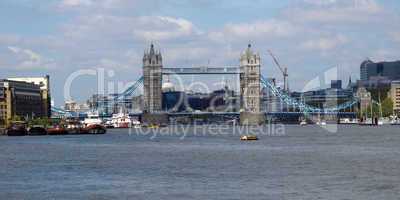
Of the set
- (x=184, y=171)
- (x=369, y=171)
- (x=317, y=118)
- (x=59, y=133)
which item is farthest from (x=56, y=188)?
(x=317, y=118)

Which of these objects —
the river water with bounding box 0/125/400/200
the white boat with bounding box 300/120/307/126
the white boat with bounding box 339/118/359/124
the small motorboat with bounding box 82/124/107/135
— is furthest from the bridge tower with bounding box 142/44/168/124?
the river water with bounding box 0/125/400/200

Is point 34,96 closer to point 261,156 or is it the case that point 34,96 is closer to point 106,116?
point 106,116

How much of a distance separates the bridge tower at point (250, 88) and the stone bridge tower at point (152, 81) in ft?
53.2

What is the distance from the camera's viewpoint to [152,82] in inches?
7456

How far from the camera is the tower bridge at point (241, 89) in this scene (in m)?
170

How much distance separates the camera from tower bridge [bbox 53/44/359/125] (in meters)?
170

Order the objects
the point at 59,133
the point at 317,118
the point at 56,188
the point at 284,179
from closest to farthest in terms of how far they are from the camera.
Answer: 1. the point at 56,188
2. the point at 284,179
3. the point at 59,133
4. the point at 317,118

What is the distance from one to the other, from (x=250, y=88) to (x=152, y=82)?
19853mm

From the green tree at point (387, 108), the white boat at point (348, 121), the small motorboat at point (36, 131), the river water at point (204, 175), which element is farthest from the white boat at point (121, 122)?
the river water at point (204, 175)

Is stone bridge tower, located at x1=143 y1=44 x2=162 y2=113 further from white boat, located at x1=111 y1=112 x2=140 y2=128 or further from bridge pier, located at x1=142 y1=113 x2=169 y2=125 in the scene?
white boat, located at x1=111 y1=112 x2=140 y2=128

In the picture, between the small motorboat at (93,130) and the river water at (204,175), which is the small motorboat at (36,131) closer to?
the small motorboat at (93,130)

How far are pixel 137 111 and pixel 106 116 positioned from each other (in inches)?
1135

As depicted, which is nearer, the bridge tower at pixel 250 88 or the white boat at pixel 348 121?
the bridge tower at pixel 250 88

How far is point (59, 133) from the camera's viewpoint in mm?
107438
